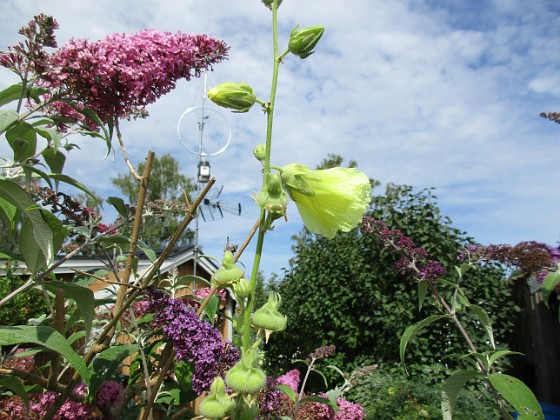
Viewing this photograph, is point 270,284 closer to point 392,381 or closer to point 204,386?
point 392,381

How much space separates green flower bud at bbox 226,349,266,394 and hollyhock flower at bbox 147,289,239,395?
218mm

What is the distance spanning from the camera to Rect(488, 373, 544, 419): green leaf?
121cm

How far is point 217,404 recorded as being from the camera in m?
0.65

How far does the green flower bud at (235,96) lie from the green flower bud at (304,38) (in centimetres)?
11

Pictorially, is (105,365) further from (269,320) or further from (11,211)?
(269,320)

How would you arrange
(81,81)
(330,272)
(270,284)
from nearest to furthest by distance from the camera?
(81,81) → (330,272) → (270,284)

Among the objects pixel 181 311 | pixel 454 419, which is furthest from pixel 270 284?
pixel 181 311

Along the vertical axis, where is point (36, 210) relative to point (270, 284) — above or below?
below

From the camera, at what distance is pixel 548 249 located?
222 centimetres

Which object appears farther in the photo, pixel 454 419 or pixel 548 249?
pixel 454 419

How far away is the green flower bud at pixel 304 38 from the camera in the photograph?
2.51 ft

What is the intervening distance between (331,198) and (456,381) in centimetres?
97

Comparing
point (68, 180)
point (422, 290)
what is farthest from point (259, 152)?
point (422, 290)

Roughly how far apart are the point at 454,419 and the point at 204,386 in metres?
3.30
